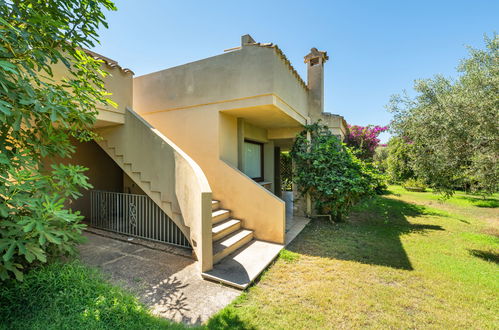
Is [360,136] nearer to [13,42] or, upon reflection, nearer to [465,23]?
[465,23]

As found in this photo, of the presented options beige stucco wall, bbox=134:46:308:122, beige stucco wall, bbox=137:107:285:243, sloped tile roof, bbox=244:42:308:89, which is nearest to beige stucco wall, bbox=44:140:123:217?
beige stucco wall, bbox=134:46:308:122

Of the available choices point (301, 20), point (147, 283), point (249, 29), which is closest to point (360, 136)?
point (301, 20)

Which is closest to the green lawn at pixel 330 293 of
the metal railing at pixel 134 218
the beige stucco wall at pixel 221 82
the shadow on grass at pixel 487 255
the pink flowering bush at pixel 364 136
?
the shadow on grass at pixel 487 255

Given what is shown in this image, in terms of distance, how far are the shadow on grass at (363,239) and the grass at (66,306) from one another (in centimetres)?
433

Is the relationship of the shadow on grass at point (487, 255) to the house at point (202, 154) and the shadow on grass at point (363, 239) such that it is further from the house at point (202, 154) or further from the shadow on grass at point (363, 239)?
the house at point (202, 154)

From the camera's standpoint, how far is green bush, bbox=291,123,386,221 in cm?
809

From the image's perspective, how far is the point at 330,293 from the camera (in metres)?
4.05

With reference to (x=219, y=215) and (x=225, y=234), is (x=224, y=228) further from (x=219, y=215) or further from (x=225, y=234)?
(x=219, y=215)

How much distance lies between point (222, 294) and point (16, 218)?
3343 millimetres

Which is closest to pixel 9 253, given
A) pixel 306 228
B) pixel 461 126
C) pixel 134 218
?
pixel 134 218

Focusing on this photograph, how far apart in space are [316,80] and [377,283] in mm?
8950

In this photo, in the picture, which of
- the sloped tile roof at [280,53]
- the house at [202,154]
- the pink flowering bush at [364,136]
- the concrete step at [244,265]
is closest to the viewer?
the concrete step at [244,265]

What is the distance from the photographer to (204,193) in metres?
4.51

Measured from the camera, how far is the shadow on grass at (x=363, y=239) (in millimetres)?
5715
